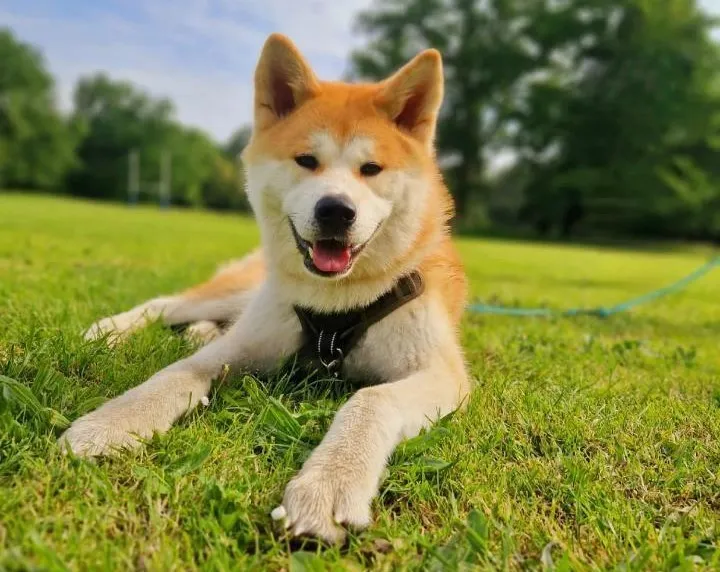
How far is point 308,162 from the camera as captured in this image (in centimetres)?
257

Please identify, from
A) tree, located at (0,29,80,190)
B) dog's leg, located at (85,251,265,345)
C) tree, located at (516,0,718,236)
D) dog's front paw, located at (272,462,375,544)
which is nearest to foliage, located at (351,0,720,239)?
tree, located at (516,0,718,236)

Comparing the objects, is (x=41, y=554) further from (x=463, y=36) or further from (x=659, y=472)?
(x=463, y=36)

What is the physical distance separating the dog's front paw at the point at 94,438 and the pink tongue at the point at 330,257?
99 centimetres

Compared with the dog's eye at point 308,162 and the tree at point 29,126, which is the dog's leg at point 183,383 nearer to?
the dog's eye at point 308,162

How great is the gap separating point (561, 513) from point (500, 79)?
122 ft

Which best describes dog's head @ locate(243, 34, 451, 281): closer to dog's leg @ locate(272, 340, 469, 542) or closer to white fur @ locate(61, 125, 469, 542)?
white fur @ locate(61, 125, 469, 542)

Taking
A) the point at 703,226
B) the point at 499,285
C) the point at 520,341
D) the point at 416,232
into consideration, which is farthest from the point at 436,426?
the point at 703,226

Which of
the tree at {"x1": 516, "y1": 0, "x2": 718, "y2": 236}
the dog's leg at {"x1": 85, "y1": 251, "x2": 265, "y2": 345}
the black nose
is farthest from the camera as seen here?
the tree at {"x1": 516, "y1": 0, "x2": 718, "y2": 236}

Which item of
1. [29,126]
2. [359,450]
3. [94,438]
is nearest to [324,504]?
[359,450]

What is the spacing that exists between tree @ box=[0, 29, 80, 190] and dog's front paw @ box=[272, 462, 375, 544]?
52.4m

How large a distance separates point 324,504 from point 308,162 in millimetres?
1543

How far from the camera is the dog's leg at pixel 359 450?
1.49 m

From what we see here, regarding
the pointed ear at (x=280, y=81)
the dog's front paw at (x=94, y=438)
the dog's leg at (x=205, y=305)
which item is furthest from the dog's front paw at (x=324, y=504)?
the pointed ear at (x=280, y=81)

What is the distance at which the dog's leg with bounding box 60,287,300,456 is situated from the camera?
1703mm
